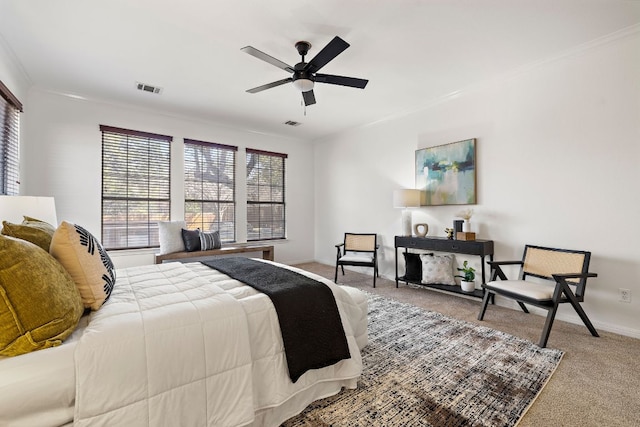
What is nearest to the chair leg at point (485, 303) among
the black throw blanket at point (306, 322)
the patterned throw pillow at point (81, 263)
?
the black throw blanket at point (306, 322)

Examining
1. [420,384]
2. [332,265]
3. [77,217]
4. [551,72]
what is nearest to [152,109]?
[77,217]

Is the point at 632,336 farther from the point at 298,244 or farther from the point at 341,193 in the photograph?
→ the point at 298,244

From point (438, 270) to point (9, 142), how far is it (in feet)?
17.3

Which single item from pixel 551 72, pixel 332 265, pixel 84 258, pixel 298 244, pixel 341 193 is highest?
pixel 551 72

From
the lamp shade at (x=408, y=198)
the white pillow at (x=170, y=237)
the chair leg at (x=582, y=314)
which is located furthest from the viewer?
the white pillow at (x=170, y=237)

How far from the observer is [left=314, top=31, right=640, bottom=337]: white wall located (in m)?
2.73

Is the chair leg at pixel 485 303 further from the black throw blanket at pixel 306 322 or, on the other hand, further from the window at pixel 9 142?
the window at pixel 9 142

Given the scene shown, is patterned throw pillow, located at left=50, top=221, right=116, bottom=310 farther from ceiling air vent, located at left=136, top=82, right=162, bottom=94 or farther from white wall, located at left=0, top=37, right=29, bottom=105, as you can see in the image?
ceiling air vent, located at left=136, top=82, right=162, bottom=94

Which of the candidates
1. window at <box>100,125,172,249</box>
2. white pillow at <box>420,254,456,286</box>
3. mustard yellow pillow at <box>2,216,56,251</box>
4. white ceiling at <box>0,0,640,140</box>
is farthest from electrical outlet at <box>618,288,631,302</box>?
window at <box>100,125,172,249</box>

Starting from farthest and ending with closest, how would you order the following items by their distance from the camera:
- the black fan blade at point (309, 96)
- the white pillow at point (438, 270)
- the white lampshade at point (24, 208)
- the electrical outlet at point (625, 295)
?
the white pillow at point (438, 270)
the black fan blade at point (309, 96)
the electrical outlet at point (625, 295)
the white lampshade at point (24, 208)

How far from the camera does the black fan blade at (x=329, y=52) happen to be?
7.43 ft

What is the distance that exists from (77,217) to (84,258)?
3333 millimetres

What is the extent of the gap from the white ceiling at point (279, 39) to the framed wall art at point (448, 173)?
80cm

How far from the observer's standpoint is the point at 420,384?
75.2 inches
